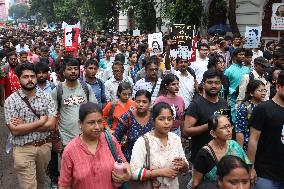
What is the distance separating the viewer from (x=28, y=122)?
→ 4.94m

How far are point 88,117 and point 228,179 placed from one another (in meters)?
1.22

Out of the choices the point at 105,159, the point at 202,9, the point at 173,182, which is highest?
the point at 202,9

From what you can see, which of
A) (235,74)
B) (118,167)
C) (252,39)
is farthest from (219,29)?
(118,167)

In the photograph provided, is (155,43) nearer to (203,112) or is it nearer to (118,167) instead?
(203,112)

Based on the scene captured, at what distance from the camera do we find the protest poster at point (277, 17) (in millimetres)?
12656

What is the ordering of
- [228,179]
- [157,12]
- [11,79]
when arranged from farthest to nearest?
[157,12]
[11,79]
[228,179]

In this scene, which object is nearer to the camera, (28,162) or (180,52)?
(28,162)

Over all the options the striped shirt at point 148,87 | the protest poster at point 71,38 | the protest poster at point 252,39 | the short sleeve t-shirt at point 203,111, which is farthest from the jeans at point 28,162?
the protest poster at point 252,39

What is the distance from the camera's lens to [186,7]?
2217 cm

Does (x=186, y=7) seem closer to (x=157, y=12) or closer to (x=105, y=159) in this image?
(x=157, y=12)

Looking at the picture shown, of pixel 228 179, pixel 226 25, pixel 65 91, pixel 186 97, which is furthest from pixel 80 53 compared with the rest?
pixel 226 25

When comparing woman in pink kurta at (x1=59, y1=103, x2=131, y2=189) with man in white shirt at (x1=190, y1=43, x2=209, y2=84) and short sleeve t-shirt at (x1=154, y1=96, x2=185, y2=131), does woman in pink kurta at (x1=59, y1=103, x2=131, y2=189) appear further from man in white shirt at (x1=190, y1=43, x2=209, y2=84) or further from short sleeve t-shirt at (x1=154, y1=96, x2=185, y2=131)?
man in white shirt at (x1=190, y1=43, x2=209, y2=84)

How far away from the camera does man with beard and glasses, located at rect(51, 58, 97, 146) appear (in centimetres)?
558

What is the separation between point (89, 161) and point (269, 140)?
1.63m
